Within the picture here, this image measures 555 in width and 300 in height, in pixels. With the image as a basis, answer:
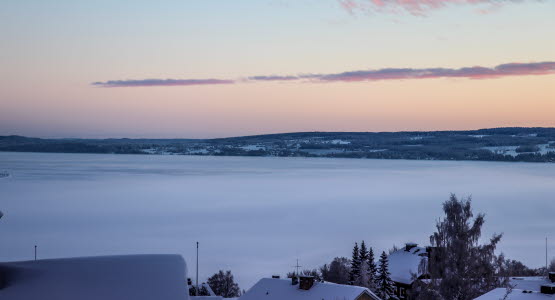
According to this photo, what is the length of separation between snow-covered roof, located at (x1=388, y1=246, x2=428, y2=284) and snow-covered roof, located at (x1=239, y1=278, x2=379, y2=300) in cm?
932

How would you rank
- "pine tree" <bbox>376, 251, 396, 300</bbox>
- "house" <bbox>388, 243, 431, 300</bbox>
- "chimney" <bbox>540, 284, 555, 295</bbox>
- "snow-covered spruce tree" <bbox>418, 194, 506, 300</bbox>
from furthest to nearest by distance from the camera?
"house" <bbox>388, 243, 431, 300</bbox> → "pine tree" <bbox>376, 251, 396, 300</bbox> → "chimney" <bbox>540, 284, 555, 295</bbox> → "snow-covered spruce tree" <bbox>418, 194, 506, 300</bbox>

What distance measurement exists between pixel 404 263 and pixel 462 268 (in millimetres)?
15861

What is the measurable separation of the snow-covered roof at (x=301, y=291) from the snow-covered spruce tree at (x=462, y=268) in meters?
4.29

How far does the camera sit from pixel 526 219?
222ft

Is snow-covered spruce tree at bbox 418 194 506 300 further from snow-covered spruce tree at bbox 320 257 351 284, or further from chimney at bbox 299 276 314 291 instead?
snow-covered spruce tree at bbox 320 257 351 284

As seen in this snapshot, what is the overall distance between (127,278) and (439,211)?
7254cm

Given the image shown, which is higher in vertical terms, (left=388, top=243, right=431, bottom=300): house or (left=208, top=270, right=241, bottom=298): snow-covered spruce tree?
(left=388, top=243, right=431, bottom=300): house

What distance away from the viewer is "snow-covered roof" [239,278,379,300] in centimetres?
1578

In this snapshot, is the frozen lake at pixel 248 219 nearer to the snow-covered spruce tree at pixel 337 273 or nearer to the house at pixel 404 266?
the snow-covered spruce tree at pixel 337 273

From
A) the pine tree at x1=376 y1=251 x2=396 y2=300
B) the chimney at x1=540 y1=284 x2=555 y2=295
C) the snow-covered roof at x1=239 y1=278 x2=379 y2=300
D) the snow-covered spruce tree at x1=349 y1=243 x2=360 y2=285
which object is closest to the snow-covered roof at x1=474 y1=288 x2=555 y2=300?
the chimney at x1=540 y1=284 x2=555 y2=295

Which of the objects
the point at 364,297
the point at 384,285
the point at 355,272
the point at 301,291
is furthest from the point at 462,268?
the point at 355,272

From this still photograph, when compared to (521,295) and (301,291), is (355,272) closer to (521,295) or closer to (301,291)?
(301,291)

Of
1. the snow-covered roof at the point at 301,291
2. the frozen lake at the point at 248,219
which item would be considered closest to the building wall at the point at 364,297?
the snow-covered roof at the point at 301,291

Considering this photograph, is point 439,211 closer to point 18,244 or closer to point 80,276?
point 18,244
